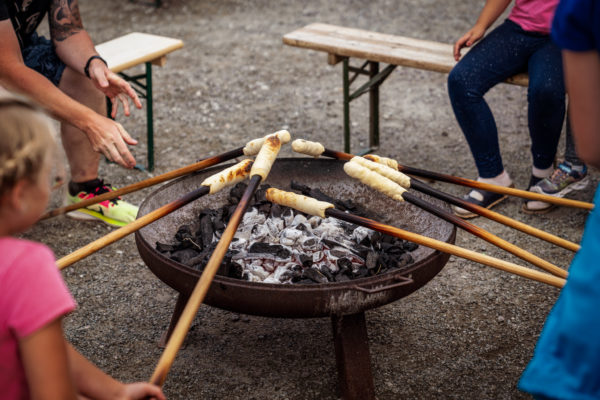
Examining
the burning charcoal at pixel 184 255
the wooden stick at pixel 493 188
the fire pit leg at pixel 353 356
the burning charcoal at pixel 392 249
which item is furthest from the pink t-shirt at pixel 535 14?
the burning charcoal at pixel 184 255

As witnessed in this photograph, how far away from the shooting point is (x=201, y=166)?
267 cm

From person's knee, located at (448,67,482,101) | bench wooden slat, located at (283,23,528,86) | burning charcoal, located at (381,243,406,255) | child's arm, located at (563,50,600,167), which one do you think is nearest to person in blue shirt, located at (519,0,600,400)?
child's arm, located at (563,50,600,167)

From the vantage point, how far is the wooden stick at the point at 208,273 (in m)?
1.70

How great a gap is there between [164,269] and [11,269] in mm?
1009

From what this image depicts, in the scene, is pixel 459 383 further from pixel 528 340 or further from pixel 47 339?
pixel 47 339

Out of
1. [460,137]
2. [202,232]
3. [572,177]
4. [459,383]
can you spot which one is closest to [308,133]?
[460,137]

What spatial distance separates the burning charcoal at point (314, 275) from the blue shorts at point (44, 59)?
6.49 ft

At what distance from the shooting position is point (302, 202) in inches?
95.0

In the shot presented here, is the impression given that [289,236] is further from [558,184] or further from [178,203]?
[558,184]

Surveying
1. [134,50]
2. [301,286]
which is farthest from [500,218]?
[134,50]

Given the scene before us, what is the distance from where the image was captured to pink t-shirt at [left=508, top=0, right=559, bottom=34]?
3.59 m

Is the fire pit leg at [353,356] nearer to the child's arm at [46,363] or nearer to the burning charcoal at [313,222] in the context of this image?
the burning charcoal at [313,222]

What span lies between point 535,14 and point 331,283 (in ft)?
7.55

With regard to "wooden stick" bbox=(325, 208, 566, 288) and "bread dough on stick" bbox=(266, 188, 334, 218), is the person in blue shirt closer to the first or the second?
"wooden stick" bbox=(325, 208, 566, 288)
